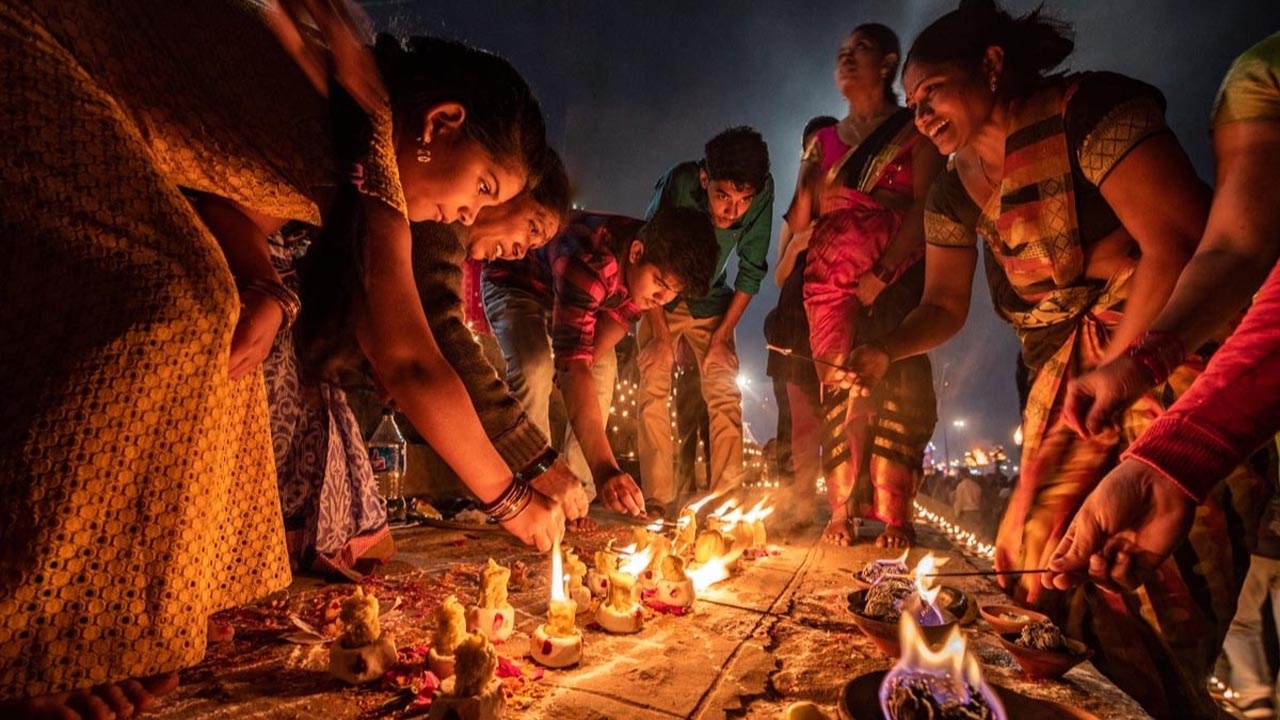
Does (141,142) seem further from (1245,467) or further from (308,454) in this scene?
(1245,467)

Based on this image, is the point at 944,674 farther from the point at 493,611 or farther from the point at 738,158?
the point at 738,158

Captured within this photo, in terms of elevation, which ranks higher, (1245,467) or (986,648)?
(1245,467)

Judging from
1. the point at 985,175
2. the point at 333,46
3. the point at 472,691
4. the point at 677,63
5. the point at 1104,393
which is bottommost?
the point at 472,691

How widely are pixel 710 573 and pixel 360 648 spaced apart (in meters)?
1.87

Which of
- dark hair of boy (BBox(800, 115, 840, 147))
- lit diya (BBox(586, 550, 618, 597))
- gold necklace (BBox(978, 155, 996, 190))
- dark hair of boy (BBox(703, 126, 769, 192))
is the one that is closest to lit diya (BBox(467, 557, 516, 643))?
lit diya (BBox(586, 550, 618, 597))

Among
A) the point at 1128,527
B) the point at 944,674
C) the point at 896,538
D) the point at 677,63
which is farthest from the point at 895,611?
the point at 677,63

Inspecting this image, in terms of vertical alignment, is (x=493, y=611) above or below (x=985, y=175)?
below

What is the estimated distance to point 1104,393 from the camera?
6.56 ft

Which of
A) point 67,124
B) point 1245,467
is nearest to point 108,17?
point 67,124

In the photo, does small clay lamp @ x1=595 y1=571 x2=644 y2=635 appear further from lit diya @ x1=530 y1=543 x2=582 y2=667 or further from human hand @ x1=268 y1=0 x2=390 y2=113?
human hand @ x1=268 y1=0 x2=390 y2=113

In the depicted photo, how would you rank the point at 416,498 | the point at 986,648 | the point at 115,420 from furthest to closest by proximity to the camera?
1. the point at 416,498
2. the point at 986,648
3. the point at 115,420

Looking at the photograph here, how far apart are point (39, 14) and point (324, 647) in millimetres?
2024

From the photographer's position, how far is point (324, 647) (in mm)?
2062

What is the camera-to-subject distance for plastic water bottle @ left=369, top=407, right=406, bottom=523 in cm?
496
